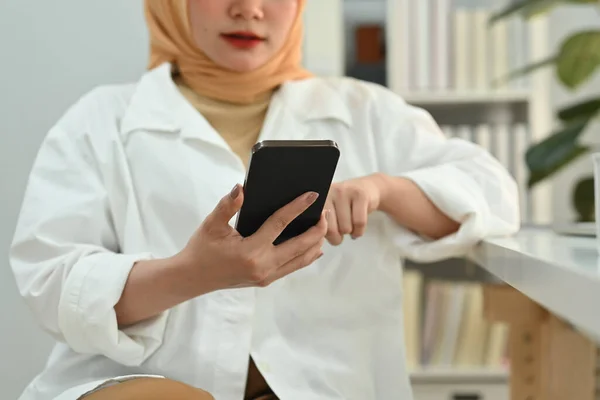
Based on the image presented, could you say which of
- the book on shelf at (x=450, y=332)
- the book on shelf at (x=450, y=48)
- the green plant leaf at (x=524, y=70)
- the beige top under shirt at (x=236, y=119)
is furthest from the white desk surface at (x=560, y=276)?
the book on shelf at (x=450, y=48)

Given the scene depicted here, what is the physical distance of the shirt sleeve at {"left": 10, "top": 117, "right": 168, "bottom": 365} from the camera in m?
0.95

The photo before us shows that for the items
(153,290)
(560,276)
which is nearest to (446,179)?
(153,290)

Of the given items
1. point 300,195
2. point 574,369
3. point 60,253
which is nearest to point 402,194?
point 300,195

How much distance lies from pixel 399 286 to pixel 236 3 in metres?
0.48

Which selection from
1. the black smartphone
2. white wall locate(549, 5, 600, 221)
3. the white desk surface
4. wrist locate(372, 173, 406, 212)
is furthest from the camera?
white wall locate(549, 5, 600, 221)

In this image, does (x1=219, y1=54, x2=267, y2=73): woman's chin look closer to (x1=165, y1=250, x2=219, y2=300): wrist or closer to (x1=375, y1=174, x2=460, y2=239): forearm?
(x1=375, y1=174, x2=460, y2=239): forearm

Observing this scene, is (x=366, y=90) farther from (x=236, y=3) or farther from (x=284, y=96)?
(x=236, y=3)

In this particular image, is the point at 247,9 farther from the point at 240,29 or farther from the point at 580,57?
the point at 580,57

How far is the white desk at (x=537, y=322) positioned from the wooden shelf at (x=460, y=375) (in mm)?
581

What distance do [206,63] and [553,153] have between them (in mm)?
1052

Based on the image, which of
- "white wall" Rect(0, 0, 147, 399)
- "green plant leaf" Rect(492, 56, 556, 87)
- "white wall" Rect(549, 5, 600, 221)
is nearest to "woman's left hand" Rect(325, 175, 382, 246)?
"white wall" Rect(0, 0, 147, 399)

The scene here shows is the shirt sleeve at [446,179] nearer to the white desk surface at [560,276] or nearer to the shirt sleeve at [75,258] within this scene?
the white desk surface at [560,276]

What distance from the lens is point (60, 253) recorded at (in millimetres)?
1012

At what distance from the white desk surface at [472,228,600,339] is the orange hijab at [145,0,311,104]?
45cm
